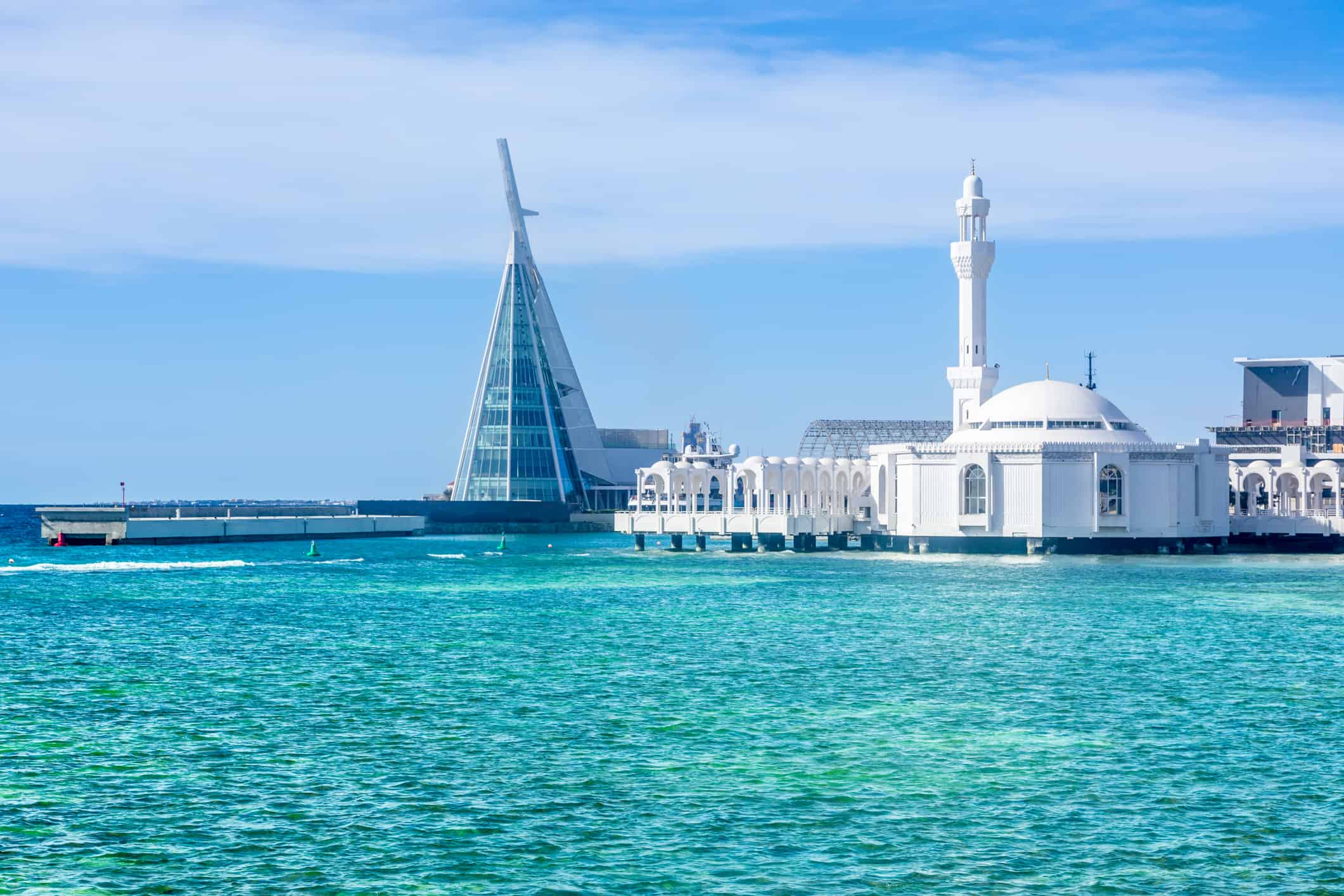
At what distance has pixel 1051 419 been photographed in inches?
4545

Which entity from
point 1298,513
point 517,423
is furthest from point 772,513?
point 517,423

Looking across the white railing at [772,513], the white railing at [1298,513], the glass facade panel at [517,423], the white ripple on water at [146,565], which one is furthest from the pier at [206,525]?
the white railing at [1298,513]

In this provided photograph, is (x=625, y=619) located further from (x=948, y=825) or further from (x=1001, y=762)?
(x=948, y=825)

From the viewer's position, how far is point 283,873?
21.9 meters

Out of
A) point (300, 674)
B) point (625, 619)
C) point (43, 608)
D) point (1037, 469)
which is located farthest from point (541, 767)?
point (1037, 469)

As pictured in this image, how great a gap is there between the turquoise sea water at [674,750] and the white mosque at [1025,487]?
44.9m

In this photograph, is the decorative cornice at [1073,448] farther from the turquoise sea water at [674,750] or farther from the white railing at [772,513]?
the turquoise sea water at [674,750]

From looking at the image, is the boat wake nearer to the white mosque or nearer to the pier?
the pier

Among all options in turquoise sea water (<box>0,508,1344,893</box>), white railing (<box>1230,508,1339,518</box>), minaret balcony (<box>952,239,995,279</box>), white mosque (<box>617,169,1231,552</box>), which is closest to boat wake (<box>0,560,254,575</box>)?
turquoise sea water (<box>0,508,1344,893</box>)

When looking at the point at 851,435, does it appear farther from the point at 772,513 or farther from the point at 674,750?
the point at 674,750

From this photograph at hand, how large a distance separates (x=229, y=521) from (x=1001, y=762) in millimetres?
125218

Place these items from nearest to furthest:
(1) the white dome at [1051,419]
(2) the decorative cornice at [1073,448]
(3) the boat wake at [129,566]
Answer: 1. (3) the boat wake at [129,566]
2. (2) the decorative cornice at [1073,448]
3. (1) the white dome at [1051,419]

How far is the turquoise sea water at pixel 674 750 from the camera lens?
74.0 ft

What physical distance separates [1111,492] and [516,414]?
3726 inches
